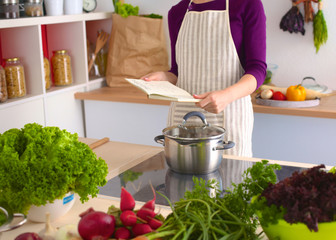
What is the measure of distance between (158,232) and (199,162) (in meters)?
0.57

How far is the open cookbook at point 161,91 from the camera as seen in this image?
155 cm

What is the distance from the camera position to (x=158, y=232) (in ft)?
2.98

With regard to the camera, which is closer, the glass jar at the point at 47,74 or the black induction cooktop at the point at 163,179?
the black induction cooktop at the point at 163,179

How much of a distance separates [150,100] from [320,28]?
107 centimetres

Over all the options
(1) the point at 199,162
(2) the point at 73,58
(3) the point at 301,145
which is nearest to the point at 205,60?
(1) the point at 199,162

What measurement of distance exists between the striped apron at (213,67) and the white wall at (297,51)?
1.07m

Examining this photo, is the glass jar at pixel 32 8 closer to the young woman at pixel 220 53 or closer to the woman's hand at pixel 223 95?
the young woman at pixel 220 53

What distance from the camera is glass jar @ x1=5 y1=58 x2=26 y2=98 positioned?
8.42ft

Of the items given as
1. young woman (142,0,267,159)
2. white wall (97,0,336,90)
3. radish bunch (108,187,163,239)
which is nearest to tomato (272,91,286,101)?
white wall (97,0,336,90)

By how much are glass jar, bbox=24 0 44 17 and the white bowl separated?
1.74 m

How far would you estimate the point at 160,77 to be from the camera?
6.47ft

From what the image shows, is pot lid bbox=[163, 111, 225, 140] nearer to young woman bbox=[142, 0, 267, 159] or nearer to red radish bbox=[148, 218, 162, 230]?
young woman bbox=[142, 0, 267, 159]

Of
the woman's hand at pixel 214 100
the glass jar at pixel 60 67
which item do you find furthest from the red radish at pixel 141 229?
the glass jar at pixel 60 67

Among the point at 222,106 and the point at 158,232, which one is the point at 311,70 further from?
the point at 158,232
